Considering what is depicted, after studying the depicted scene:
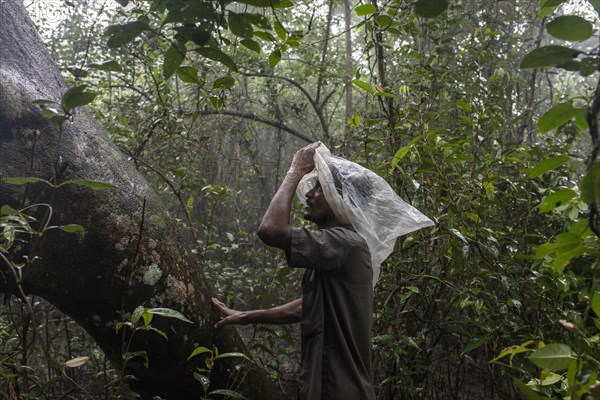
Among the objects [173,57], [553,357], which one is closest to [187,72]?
[173,57]

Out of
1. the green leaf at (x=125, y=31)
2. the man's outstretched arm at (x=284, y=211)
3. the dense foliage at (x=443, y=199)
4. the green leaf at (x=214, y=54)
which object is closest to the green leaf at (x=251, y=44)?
the dense foliage at (x=443, y=199)

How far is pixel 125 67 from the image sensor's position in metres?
4.52

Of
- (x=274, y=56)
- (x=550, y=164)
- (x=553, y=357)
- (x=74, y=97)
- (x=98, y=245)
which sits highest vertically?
(x=274, y=56)

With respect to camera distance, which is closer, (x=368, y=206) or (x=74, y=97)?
(x=74, y=97)

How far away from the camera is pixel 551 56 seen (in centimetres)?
104

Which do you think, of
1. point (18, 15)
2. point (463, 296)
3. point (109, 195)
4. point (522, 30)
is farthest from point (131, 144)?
point (522, 30)

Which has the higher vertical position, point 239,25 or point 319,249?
point 239,25

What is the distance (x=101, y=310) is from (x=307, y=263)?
31.3 inches

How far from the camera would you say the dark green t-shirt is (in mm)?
1956

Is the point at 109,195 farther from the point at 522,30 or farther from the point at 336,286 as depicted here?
the point at 522,30

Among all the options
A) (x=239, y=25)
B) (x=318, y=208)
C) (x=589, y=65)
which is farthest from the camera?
(x=318, y=208)

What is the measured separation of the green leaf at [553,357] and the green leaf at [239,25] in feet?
2.94

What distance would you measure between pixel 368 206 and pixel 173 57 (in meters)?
1.21

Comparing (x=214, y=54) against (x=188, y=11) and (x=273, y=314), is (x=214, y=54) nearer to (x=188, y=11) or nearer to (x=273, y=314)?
(x=188, y=11)
